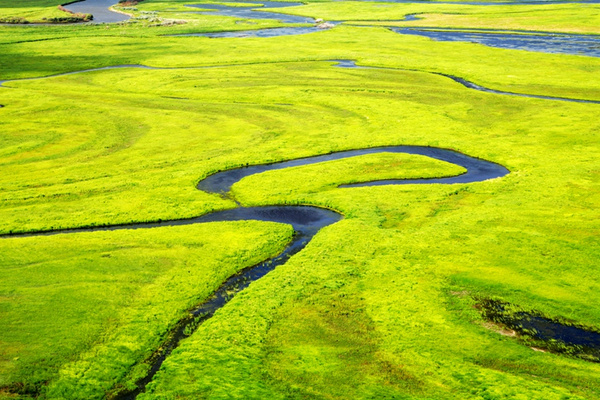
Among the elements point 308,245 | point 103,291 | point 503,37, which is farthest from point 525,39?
point 103,291

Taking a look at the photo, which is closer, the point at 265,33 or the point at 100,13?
the point at 265,33

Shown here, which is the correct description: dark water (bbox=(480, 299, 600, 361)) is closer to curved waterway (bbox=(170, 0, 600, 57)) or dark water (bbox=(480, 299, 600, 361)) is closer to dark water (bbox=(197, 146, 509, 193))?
dark water (bbox=(197, 146, 509, 193))

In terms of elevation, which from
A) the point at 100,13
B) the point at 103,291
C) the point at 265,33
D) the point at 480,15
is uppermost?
the point at 480,15

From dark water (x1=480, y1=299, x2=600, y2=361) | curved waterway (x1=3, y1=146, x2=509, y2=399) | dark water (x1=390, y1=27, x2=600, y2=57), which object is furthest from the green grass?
dark water (x1=390, y1=27, x2=600, y2=57)

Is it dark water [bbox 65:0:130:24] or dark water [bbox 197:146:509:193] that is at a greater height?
dark water [bbox 65:0:130:24]

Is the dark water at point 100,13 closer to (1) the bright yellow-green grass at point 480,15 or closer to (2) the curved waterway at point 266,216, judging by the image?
(1) the bright yellow-green grass at point 480,15

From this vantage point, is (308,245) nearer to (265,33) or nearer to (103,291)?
(103,291)

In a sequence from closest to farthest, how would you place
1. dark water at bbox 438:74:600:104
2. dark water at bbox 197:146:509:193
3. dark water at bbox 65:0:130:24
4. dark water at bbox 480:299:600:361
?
1. dark water at bbox 480:299:600:361
2. dark water at bbox 197:146:509:193
3. dark water at bbox 438:74:600:104
4. dark water at bbox 65:0:130:24
